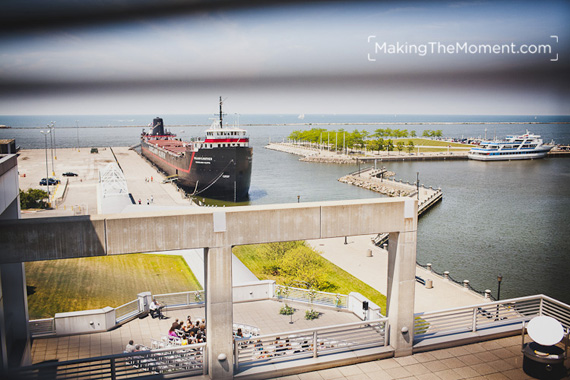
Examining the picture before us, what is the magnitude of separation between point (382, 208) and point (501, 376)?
4.06 ft

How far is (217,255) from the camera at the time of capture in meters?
2.54

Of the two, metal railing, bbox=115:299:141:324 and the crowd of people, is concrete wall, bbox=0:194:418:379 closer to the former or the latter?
the crowd of people

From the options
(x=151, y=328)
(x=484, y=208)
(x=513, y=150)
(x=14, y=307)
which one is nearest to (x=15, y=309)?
(x=14, y=307)

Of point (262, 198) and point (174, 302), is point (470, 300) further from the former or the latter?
point (262, 198)

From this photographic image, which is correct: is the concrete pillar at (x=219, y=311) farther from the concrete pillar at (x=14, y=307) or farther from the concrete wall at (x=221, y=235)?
the concrete pillar at (x=14, y=307)

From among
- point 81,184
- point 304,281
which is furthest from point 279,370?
point 81,184

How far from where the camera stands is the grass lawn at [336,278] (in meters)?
8.64

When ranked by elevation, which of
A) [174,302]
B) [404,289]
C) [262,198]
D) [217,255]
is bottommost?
[262,198]

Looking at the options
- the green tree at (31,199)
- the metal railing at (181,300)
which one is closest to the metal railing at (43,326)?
the metal railing at (181,300)

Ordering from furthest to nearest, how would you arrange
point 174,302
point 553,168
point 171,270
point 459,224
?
point 553,168, point 459,224, point 171,270, point 174,302

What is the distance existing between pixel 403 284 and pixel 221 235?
4.03ft

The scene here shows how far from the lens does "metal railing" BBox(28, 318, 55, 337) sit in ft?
14.0

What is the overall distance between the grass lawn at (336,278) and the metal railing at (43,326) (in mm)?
4699

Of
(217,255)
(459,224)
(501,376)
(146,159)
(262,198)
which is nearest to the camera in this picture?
(217,255)
